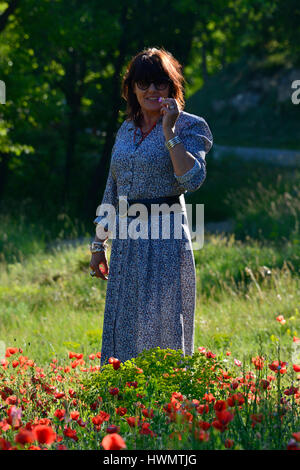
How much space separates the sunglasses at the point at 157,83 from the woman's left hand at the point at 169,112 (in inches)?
7.2

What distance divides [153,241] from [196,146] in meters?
0.59

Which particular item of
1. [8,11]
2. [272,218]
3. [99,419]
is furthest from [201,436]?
[8,11]

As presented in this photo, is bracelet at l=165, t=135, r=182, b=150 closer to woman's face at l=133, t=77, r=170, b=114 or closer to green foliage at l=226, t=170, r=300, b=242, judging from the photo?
woman's face at l=133, t=77, r=170, b=114

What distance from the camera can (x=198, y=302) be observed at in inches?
293

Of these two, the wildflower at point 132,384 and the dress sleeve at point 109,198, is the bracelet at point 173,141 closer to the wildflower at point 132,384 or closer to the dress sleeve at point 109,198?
the dress sleeve at point 109,198

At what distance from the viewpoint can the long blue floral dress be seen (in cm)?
370

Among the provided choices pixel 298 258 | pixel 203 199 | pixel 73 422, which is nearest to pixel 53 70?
pixel 203 199

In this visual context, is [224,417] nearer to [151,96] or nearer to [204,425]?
[204,425]

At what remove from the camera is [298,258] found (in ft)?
28.0

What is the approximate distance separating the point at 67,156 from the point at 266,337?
12576mm

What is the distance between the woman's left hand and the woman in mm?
61

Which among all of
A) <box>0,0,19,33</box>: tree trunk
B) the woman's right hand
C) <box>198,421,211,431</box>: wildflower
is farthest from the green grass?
<box>0,0,19,33</box>: tree trunk

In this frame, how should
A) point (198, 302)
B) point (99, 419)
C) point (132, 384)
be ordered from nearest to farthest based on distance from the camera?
1. point (99, 419)
2. point (132, 384)
3. point (198, 302)

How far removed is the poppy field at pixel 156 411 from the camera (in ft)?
7.52
